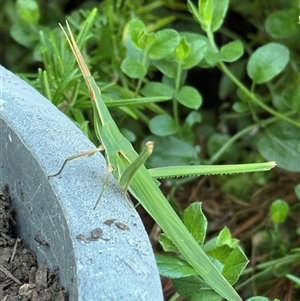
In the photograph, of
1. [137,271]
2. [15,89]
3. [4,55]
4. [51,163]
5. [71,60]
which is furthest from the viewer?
[4,55]

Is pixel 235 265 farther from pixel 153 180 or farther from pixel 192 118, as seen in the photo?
pixel 192 118

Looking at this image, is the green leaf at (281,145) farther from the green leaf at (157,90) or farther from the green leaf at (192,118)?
the green leaf at (157,90)

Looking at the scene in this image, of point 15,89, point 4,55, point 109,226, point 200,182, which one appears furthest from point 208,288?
point 4,55

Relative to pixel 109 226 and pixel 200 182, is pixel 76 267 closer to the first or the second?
pixel 109 226

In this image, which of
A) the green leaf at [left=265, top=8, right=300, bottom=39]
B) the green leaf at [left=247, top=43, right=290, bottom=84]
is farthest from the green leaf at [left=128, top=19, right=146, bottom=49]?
the green leaf at [left=265, top=8, right=300, bottom=39]

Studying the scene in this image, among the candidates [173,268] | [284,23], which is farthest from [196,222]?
[284,23]
